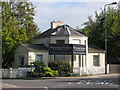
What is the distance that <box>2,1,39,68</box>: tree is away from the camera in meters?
39.8

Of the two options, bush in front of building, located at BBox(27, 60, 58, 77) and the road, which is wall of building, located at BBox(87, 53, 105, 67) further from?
the road

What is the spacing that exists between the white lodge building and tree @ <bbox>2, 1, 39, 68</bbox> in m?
1.77

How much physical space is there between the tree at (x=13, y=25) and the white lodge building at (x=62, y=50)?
5.81 feet

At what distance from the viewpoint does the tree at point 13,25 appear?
39.8 m

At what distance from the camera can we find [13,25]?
4081 cm

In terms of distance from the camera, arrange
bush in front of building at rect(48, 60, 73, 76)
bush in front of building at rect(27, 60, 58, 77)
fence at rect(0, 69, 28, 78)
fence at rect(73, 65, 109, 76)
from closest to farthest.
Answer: bush in front of building at rect(27, 60, 58, 77) → fence at rect(0, 69, 28, 78) → bush in front of building at rect(48, 60, 73, 76) → fence at rect(73, 65, 109, 76)

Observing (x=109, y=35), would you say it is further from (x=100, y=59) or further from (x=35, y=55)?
(x=35, y=55)

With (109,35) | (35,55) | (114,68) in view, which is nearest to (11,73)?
(35,55)

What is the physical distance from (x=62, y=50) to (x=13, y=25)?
32.1 feet

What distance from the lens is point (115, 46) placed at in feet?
150

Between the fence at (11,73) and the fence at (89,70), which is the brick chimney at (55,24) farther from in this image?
the fence at (11,73)

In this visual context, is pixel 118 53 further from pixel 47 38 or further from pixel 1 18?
pixel 1 18

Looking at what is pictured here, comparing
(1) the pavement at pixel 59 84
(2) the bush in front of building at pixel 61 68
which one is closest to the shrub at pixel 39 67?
(2) the bush in front of building at pixel 61 68

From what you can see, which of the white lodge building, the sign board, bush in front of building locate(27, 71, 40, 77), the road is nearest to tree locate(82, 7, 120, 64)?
the white lodge building
